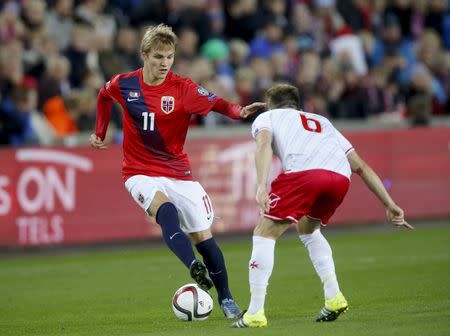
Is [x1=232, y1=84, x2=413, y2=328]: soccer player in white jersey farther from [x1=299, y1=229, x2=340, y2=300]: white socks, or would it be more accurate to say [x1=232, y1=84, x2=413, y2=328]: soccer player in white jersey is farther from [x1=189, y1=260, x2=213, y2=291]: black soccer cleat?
[x1=189, y1=260, x2=213, y2=291]: black soccer cleat

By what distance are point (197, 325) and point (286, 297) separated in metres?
2.12

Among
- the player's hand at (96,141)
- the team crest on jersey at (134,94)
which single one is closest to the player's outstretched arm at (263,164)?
the team crest on jersey at (134,94)

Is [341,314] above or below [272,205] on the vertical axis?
below

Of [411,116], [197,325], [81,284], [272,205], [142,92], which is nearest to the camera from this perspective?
[272,205]

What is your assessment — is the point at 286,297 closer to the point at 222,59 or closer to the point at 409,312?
the point at 409,312

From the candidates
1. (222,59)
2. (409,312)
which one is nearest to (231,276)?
(409,312)

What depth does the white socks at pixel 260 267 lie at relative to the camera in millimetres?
9000

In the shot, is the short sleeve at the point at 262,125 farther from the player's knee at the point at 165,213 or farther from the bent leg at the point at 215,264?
the bent leg at the point at 215,264

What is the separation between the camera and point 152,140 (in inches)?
402

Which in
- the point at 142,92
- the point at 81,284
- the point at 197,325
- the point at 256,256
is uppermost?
the point at 142,92

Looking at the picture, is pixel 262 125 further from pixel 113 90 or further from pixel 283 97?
pixel 113 90

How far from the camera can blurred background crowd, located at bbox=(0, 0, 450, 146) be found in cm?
1767

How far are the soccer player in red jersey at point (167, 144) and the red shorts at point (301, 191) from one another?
1.16 metres

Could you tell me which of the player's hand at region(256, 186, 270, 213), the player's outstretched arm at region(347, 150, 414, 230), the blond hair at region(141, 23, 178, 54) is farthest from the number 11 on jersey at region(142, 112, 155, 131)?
the player's outstretched arm at region(347, 150, 414, 230)
